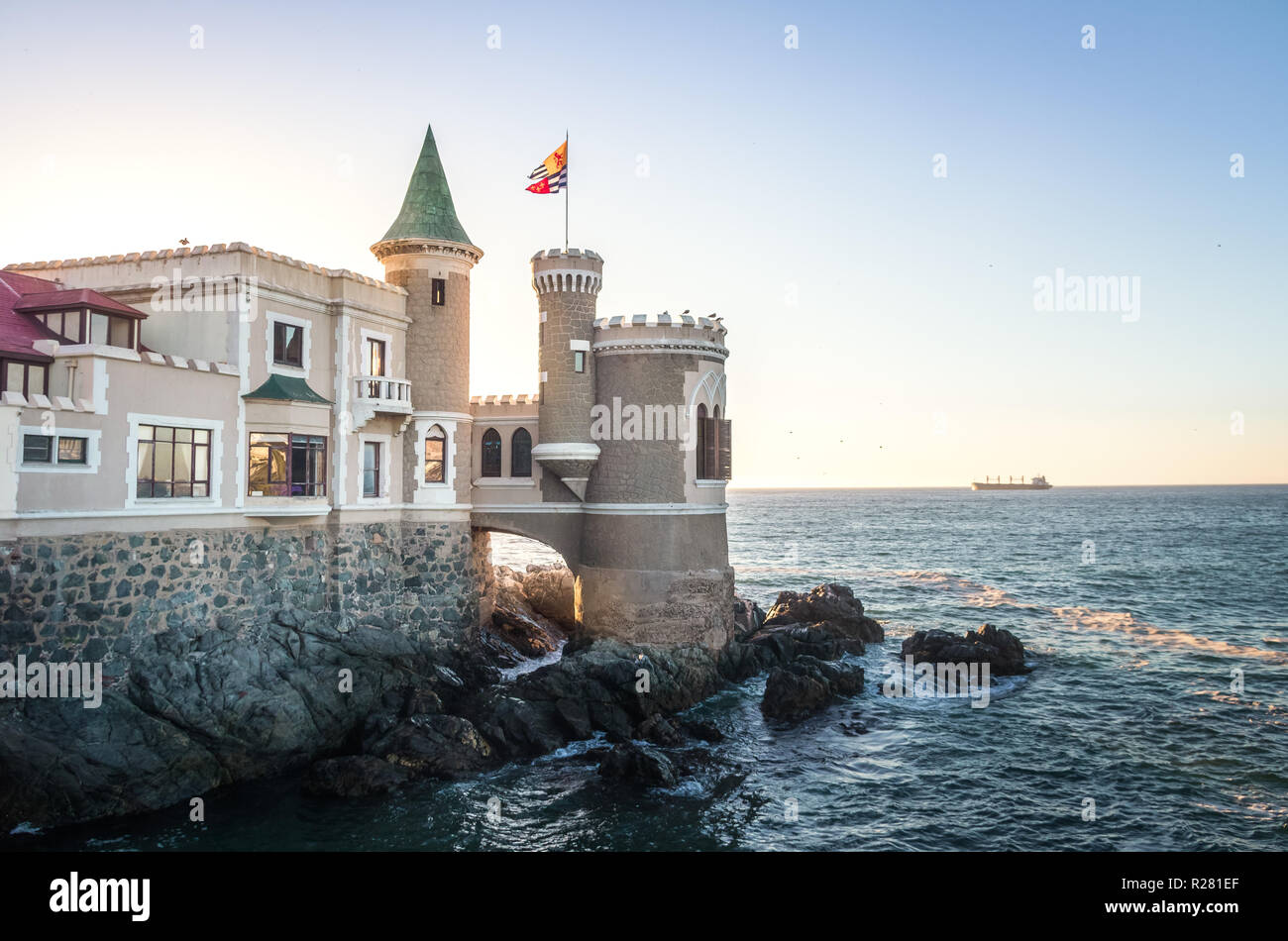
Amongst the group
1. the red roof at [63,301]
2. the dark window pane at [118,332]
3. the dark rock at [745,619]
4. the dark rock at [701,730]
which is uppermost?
the red roof at [63,301]

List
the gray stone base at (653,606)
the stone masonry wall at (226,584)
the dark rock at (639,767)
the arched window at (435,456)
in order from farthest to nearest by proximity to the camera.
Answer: the arched window at (435,456) < the gray stone base at (653,606) < the dark rock at (639,767) < the stone masonry wall at (226,584)

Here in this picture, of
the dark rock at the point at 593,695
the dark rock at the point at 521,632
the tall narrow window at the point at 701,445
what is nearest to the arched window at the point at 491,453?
the dark rock at the point at 521,632

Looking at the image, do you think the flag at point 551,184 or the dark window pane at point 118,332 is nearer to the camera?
the dark window pane at point 118,332

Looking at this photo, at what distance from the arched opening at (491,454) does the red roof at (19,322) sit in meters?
16.1

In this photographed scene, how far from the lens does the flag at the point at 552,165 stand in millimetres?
34719

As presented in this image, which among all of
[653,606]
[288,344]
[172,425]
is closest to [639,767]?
[653,606]

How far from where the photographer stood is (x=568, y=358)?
34.9 metres

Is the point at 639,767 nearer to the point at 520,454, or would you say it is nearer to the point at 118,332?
the point at 520,454

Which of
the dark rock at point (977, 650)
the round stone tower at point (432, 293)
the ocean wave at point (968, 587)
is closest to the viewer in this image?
the round stone tower at point (432, 293)

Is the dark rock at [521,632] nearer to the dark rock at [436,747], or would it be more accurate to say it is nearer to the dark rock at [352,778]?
the dark rock at [436,747]

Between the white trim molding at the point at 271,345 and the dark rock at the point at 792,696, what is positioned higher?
the white trim molding at the point at 271,345

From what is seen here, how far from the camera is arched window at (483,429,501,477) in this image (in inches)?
1457
